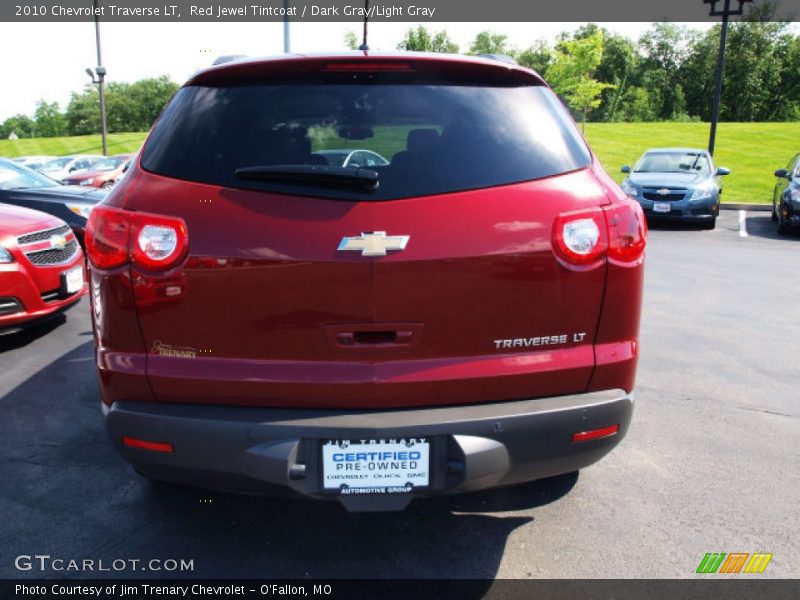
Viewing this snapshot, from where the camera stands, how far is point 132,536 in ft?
8.73

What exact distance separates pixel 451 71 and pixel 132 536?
2.17m

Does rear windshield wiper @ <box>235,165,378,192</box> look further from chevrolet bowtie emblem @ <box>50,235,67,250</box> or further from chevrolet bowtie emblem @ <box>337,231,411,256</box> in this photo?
chevrolet bowtie emblem @ <box>50,235,67,250</box>

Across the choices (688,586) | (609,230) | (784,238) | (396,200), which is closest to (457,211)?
(396,200)

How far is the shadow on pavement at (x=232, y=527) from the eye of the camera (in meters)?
2.49

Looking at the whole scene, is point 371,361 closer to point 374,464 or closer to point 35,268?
point 374,464

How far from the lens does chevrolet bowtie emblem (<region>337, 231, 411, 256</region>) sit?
6.73 ft

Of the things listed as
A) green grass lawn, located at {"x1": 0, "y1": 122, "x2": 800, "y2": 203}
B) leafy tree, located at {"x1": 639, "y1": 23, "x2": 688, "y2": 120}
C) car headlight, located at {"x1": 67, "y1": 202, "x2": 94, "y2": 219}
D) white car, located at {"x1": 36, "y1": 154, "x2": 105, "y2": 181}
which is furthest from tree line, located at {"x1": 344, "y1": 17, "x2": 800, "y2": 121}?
car headlight, located at {"x1": 67, "y1": 202, "x2": 94, "y2": 219}

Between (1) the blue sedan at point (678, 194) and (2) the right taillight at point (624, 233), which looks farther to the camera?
→ (1) the blue sedan at point (678, 194)

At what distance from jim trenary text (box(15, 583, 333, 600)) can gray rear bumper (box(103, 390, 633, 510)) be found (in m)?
0.42

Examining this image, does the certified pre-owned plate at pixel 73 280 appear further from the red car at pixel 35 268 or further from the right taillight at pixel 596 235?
the right taillight at pixel 596 235

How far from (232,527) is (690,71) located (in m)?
84.5

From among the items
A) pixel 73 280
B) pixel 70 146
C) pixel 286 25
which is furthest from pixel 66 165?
pixel 70 146

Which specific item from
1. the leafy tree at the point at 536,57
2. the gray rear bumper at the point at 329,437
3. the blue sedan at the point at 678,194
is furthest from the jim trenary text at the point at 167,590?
the leafy tree at the point at 536,57

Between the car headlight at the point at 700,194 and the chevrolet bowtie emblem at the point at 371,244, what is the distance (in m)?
12.3
